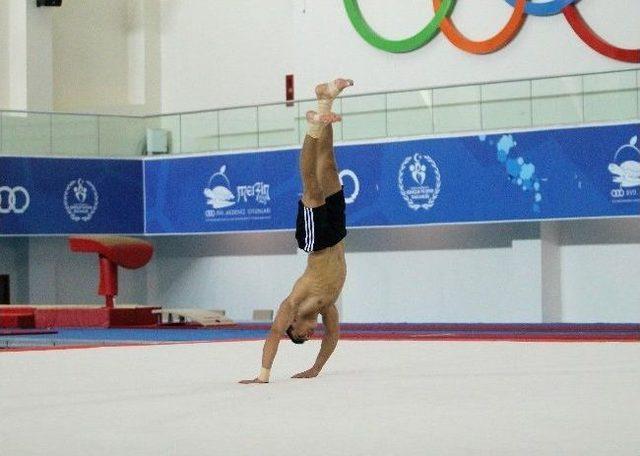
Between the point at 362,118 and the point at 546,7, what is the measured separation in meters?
3.91

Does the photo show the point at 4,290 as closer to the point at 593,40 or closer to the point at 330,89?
the point at 593,40

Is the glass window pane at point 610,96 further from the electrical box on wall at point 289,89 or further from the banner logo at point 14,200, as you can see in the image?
the banner logo at point 14,200

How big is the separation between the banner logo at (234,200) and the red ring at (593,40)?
6.68 metres

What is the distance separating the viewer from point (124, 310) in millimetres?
22750

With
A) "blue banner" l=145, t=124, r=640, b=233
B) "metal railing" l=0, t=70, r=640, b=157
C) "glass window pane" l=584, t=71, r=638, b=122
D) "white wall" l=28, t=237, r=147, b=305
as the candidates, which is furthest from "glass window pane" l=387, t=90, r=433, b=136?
"white wall" l=28, t=237, r=147, b=305

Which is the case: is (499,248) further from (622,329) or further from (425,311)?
(622,329)

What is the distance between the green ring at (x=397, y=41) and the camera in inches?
1000

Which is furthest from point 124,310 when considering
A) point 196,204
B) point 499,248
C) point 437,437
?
point 437,437

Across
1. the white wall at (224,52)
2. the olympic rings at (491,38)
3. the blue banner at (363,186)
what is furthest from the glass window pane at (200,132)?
the olympic rings at (491,38)

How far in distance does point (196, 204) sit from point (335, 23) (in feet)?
15.2

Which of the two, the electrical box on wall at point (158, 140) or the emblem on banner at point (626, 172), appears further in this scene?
the electrical box on wall at point (158, 140)

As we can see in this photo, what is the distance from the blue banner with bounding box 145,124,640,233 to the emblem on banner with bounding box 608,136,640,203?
2 centimetres

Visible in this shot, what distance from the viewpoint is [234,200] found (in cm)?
2675

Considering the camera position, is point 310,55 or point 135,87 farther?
point 135,87
